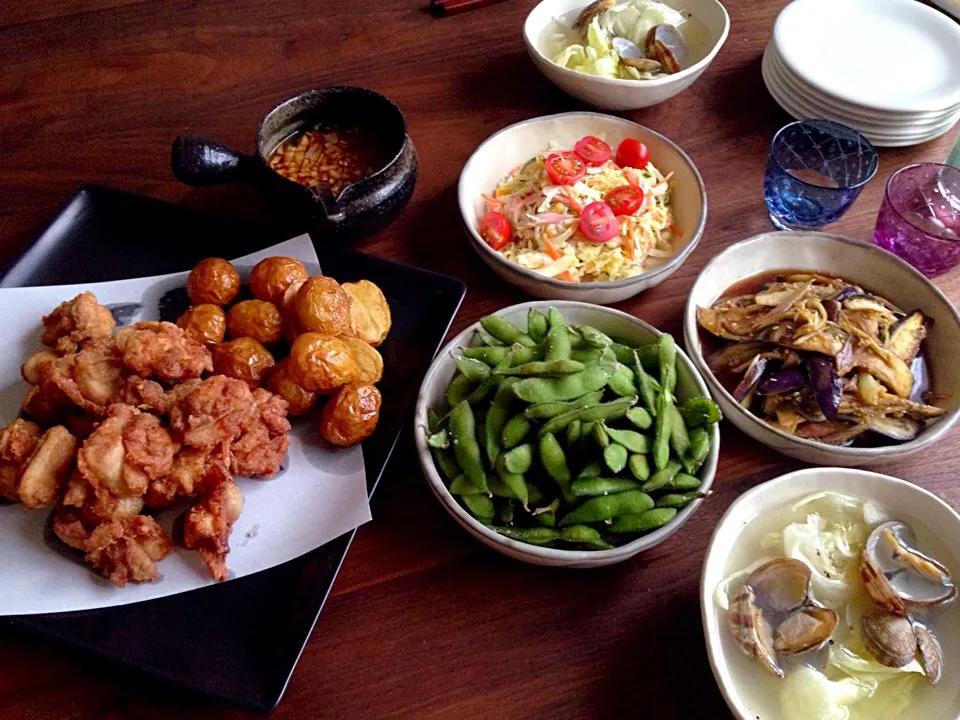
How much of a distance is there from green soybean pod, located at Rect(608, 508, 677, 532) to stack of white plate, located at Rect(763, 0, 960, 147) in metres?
1.37

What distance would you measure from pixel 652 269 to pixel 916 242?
2.13 feet

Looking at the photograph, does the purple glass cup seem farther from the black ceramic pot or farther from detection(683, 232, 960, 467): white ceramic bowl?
the black ceramic pot

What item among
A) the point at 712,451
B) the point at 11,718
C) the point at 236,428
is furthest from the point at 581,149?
the point at 11,718

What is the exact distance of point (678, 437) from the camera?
1.37 meters

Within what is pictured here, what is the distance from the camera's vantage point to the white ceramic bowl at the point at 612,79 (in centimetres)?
206

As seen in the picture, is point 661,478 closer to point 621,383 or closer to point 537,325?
point 621,383

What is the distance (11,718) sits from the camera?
1.27 metres

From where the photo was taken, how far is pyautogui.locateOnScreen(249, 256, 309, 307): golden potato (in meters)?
1.67

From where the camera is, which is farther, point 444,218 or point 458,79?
point 458,79

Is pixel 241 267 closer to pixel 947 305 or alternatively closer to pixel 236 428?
pixel 236 428

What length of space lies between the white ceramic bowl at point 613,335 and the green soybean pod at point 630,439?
0.40 ft

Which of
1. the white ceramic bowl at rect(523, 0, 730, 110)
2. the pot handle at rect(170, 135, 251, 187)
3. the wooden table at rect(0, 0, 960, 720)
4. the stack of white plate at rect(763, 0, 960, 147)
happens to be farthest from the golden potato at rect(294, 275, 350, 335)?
the stack of white plate at rect(763, 0, 960, 147)

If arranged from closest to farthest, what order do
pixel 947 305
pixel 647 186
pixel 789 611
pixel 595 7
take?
pixel 789 611 → pixel 947 305 → pixel 647 186 → pixel 595 7

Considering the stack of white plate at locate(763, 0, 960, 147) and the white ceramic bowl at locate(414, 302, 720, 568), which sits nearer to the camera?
the white ceramic bowl at locate(414, 302, 720, 568)
